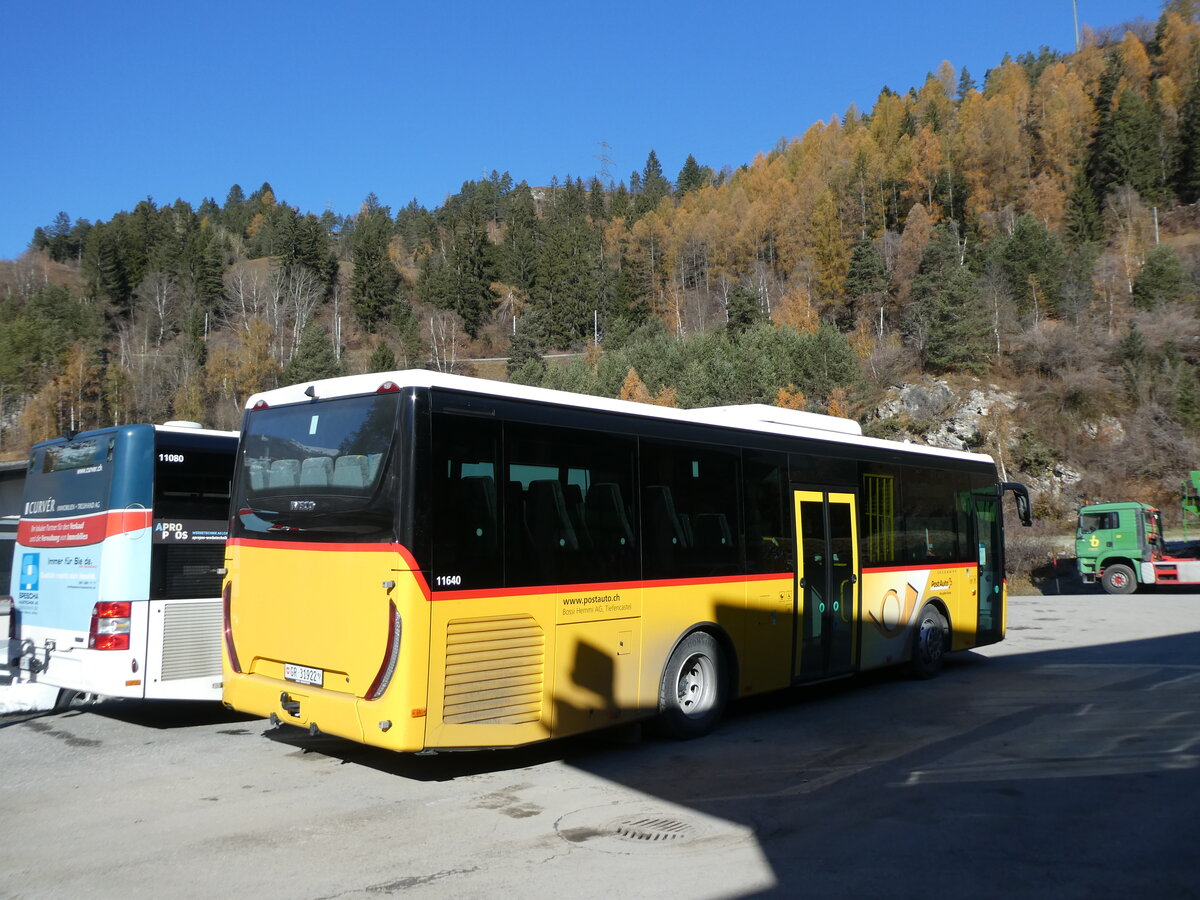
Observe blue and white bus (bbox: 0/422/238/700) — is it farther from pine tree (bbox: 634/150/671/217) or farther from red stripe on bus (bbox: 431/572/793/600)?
pine tree (bbox: 634/150/671/217)

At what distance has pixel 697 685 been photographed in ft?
29.6

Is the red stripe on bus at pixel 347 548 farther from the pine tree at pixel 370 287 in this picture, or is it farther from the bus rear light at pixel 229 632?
the pine tree at pixel 370 287

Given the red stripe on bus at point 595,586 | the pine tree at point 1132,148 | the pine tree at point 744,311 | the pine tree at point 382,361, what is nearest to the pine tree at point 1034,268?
the pine tree at point 744,311

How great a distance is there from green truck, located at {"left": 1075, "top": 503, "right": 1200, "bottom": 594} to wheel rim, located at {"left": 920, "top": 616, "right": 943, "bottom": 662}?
20736 millimetres

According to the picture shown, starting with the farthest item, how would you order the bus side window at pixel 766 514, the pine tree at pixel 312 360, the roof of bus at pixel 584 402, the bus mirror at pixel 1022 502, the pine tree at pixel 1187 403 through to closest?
the pine tree at pixel 312 360 < the pine tree at pixel 1187 403 < the bus mirror at pixel 1022 502 < the bus side window at pixel 766 514 < the roof of bus at pixel 584 402

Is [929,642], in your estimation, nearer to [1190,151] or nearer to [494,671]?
[494,671]

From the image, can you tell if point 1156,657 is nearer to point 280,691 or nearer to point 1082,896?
point 1082,896

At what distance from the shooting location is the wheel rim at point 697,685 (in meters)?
8.85

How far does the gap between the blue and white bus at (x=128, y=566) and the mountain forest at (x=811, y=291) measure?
44679 millimetres

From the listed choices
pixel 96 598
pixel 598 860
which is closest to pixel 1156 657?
pixel 598 860

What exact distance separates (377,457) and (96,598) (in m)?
3.99

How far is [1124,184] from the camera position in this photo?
293 feet

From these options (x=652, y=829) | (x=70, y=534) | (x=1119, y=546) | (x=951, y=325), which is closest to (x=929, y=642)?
(x=652, y=829)

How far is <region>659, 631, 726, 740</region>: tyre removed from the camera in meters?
8.54
